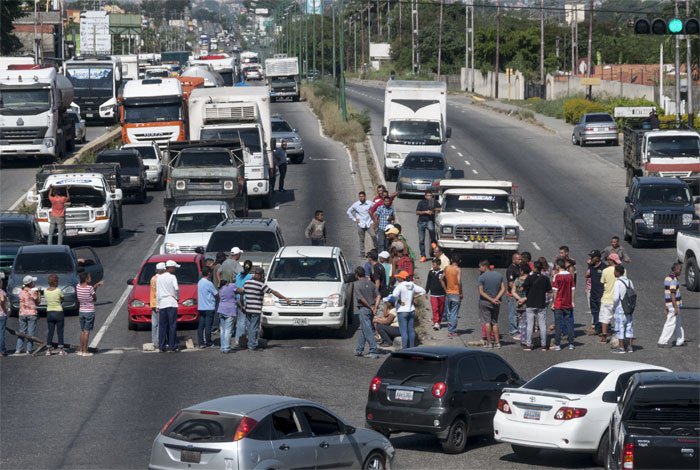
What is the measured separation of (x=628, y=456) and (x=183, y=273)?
51.5 ft

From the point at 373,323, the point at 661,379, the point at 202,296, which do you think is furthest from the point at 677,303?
the point at 661,379

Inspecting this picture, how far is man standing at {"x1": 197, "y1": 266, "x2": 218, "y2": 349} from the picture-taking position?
2362 cm

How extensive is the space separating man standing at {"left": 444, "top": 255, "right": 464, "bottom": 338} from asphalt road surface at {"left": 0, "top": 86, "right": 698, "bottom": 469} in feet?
1.74

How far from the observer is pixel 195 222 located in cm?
3184

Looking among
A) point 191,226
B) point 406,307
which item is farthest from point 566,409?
point 191,226

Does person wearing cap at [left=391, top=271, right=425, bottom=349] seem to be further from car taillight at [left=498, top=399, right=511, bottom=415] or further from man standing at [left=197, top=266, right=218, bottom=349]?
car taillight at [left=498, top=399, right=511, bottom=415]

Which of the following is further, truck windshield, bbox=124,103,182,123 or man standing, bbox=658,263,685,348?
truck windshield, bbox=124,103,182,123

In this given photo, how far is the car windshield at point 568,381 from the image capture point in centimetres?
1535

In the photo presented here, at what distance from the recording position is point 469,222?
3238 cm

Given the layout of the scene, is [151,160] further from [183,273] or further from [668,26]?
[668,26]

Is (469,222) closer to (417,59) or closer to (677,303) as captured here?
(677,303)

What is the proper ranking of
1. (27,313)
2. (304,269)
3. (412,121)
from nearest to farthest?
(27,313)
(304,269)
(412,121)

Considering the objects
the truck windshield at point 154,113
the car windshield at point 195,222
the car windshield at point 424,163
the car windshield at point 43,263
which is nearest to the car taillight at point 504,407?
the car windshield at point 43,263

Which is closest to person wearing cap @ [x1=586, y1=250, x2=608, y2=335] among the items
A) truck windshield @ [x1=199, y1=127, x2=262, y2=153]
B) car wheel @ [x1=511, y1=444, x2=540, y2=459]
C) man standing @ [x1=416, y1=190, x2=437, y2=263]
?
man standing @ [x1=416, y1=190, x2=437, y2=263]
